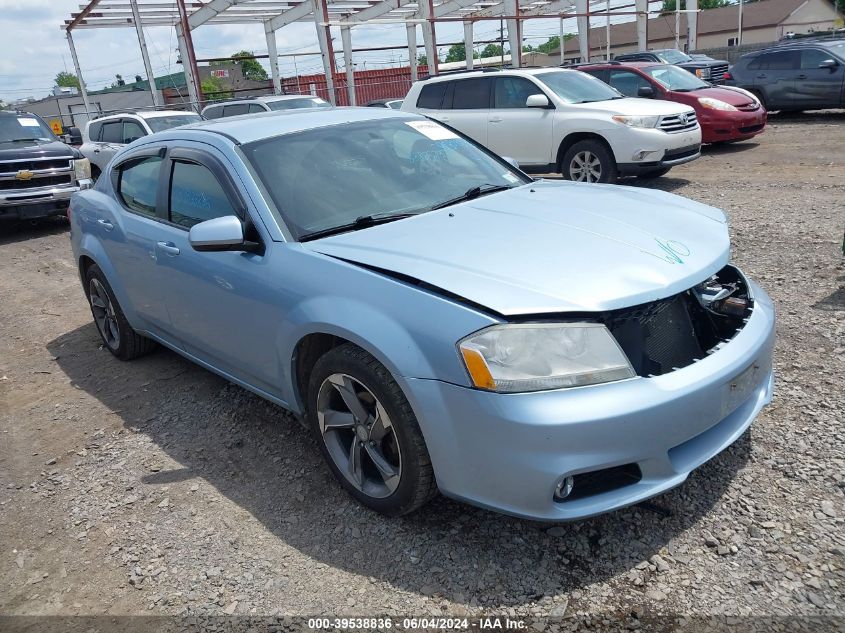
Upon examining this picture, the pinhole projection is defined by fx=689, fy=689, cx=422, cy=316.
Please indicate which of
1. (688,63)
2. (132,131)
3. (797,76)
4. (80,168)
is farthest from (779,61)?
(80,168)

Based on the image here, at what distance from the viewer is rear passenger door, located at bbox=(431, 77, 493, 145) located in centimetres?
1055

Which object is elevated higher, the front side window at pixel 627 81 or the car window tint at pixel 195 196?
the car window tint at pixel 195 196

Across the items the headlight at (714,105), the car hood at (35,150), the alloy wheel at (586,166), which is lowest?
the alloy wheel at (586,166)

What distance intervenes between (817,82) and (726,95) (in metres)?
4.30

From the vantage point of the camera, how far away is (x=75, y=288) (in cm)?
772

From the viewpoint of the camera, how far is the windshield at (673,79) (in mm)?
12615

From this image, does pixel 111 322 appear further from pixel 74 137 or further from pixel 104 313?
pixel 74 137

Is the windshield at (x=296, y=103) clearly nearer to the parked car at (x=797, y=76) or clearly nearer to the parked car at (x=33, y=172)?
the parked car at (x=33, y=172)

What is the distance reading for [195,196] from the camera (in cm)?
388

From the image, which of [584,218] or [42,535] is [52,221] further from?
[584,218]

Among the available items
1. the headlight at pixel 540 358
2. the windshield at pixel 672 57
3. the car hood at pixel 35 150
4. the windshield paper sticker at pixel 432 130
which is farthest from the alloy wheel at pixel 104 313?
the windshield at pixel 672 57

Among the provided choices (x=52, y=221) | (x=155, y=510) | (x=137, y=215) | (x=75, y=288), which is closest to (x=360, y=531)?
(x=155, y=510)

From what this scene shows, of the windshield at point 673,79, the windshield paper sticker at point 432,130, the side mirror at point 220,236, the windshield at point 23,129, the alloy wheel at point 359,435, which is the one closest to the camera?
the alloy wheel at point 359,435

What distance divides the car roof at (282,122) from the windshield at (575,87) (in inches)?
248
